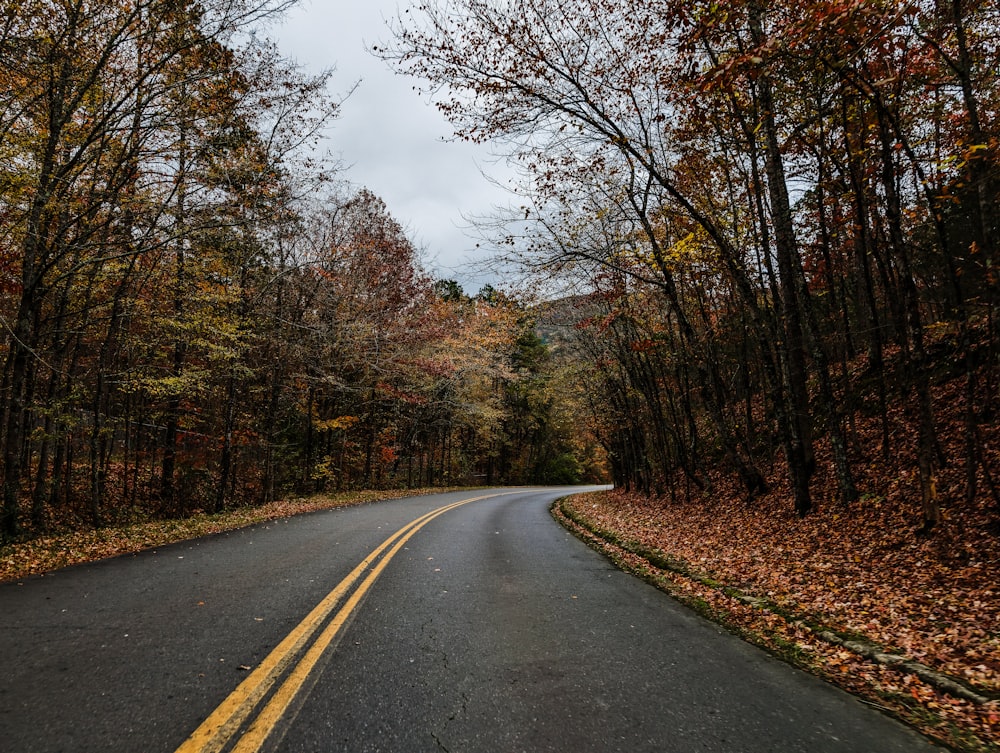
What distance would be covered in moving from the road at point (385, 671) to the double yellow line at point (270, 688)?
1 centimetres

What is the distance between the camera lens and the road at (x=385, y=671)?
103 inches

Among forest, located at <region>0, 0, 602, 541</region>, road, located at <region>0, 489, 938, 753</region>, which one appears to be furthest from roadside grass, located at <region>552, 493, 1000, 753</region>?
forest, located at <region>0, 0, 602, 541</region>

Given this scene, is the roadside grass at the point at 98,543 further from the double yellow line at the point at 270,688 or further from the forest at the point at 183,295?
the double yellow line at the point at 270,688

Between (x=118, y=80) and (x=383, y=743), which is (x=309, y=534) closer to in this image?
(x=383, y=743)

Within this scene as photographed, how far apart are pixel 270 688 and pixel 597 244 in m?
10.6

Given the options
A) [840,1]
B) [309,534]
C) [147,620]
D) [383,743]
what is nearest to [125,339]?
[309,534]

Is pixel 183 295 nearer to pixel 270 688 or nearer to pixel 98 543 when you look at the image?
pixel 98 543

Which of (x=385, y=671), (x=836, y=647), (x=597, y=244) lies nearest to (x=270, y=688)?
(x=385, y=671)

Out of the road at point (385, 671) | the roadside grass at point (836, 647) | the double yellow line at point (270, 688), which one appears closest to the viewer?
the double yellow line at point (270, 688)

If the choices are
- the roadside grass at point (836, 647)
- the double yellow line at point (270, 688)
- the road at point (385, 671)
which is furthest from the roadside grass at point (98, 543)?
the roadside grass at point (836, 647)

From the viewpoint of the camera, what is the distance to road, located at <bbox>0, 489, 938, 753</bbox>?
2605 mm

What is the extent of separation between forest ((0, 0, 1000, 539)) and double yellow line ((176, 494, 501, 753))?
20.1ft

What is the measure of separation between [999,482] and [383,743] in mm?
8343

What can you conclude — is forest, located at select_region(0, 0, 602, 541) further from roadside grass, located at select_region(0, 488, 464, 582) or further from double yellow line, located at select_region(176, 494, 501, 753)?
double yellow line, located at select_region(176, 494, 501, 753)
